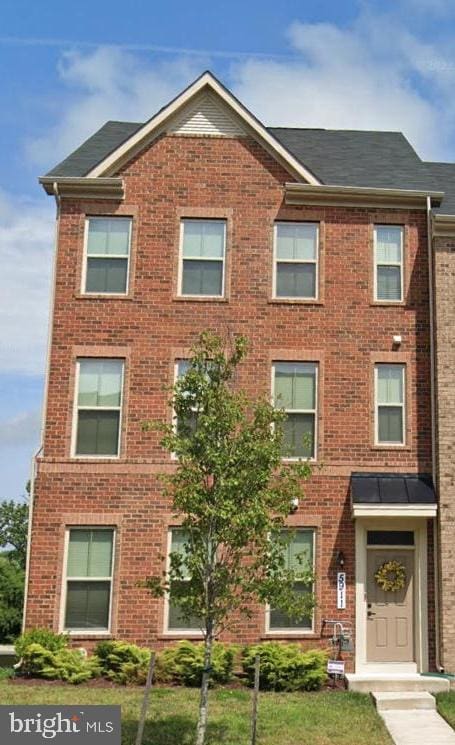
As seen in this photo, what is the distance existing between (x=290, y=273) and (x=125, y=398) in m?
4.26

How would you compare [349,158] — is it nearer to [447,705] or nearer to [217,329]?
[217,329]

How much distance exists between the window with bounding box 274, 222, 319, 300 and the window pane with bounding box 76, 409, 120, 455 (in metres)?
4.22

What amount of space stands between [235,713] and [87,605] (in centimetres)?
430

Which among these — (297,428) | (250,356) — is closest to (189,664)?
(297,428)

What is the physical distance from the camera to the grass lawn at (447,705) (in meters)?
12.2

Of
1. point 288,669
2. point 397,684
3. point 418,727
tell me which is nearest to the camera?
point 418,727

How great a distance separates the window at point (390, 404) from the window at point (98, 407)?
16.9 feet

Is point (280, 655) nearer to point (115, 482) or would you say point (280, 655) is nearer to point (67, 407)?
point (115, 482)

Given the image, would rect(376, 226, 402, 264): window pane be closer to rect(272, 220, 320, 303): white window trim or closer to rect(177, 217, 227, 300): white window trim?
rect(272, 220, 320, 303): white window trim

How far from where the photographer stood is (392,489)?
15.6 metres

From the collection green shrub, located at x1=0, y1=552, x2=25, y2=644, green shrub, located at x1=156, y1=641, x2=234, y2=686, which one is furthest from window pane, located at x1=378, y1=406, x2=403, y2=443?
green shrub, located at x1=0, y1=552, x2=25, y2=644

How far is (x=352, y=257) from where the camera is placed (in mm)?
16984

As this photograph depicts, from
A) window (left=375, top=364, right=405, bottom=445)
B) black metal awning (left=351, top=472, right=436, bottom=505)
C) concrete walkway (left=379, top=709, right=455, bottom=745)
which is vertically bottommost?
concrete walkway (left=379, top=709, right=455, bottom=745)

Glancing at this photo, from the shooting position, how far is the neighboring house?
15445 millimetres
